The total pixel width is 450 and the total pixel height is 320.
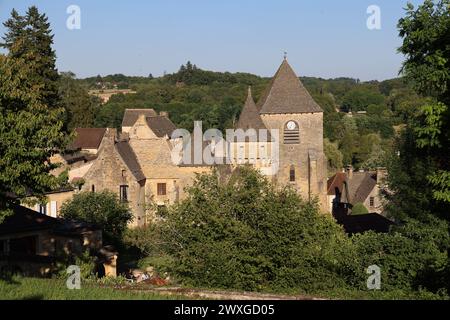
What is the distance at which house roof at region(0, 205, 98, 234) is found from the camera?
1043 inches

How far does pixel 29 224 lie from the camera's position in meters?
27.6

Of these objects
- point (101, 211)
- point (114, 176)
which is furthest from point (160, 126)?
point (101, 211)

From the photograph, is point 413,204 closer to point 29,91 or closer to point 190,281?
point 190,281

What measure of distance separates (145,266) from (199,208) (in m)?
9.15

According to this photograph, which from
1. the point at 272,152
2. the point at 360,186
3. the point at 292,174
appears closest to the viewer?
the point at 272,152

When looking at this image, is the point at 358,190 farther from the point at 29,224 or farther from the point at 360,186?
the point at 29,224

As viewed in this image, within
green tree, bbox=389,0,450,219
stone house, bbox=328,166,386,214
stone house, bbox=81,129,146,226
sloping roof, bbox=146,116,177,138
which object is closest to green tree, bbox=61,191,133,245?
stone house, bbox=81,129,146,226

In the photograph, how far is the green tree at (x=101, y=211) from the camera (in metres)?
38.6

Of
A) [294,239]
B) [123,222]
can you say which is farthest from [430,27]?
[123,222]

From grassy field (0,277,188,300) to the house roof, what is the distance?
9012mm

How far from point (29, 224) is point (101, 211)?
38.8 feet

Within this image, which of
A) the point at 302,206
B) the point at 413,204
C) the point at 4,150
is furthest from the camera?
the point at 413,204

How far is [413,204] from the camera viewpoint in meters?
28.7
